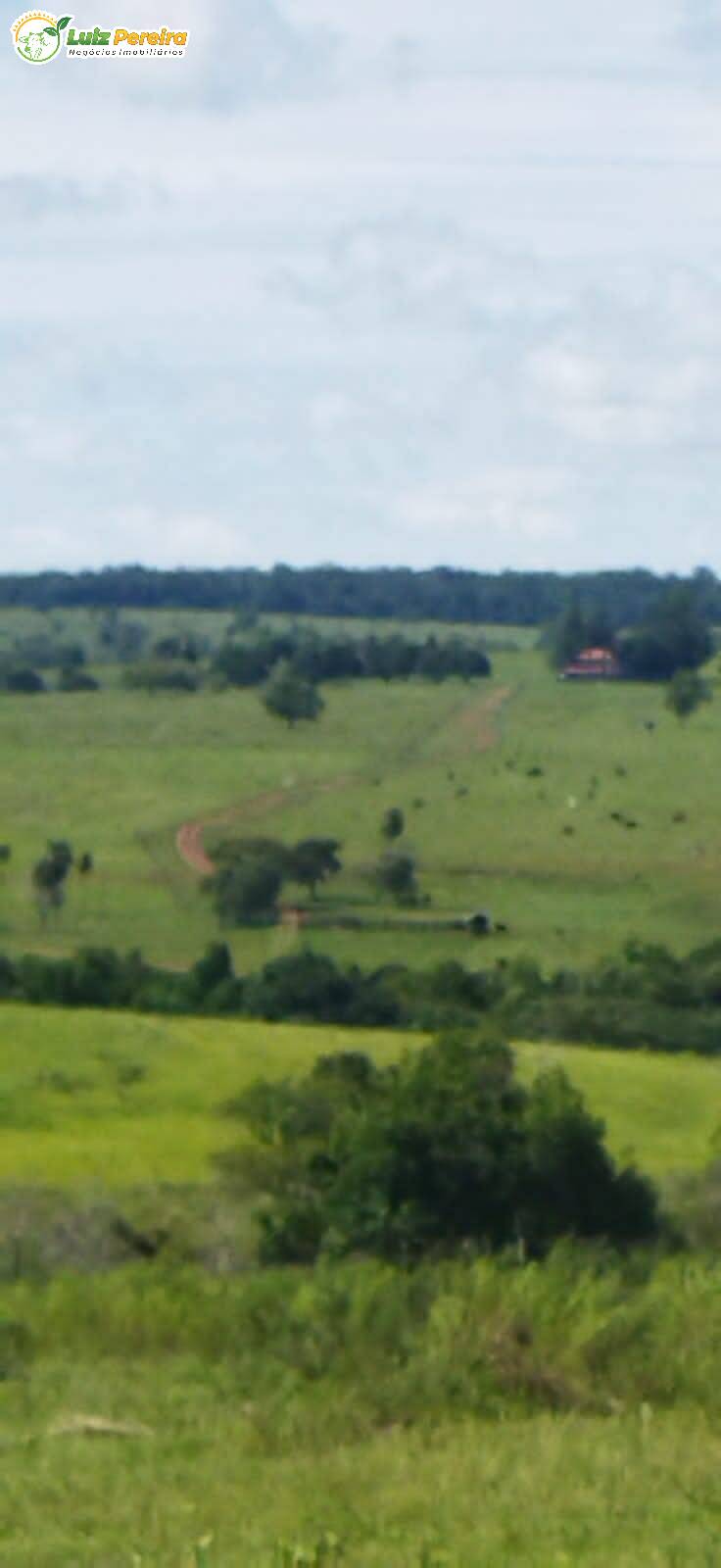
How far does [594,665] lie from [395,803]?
136 ft

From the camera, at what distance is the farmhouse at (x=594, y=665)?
9681 cm

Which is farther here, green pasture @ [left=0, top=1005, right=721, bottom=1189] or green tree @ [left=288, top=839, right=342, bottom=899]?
green tree @ [left=288, top=839, right=342, bottom=899]

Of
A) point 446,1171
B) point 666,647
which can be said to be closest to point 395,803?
point 446,1171

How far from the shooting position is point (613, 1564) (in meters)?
7.61

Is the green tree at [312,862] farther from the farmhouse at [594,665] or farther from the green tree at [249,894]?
the farmhouse at [594,665]

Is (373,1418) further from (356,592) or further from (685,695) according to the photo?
(356,592)

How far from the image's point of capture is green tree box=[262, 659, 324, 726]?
76062 mm

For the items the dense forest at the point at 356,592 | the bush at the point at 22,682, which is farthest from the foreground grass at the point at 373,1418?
the dense forest at the point at 356,592

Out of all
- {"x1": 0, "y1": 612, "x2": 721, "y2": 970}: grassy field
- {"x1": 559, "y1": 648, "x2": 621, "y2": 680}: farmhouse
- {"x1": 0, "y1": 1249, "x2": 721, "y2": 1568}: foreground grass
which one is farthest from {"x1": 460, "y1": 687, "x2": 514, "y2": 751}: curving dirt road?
{"x1": 0, "y1": 1249, "x2": 721, "y2": 1568}: foreground grass

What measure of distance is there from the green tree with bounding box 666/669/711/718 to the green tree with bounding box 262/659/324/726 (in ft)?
38.3

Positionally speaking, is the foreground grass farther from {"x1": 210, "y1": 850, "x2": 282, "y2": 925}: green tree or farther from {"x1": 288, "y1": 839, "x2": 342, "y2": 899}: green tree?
{"x1": 288, "y1": 839, "x2": 342, "y2": 899}: green tree

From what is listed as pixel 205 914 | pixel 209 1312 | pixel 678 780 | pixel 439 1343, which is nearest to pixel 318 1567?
pixel 439 1343

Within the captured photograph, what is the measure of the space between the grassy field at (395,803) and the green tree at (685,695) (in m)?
0.83

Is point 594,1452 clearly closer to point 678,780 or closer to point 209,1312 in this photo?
point 209,1312
